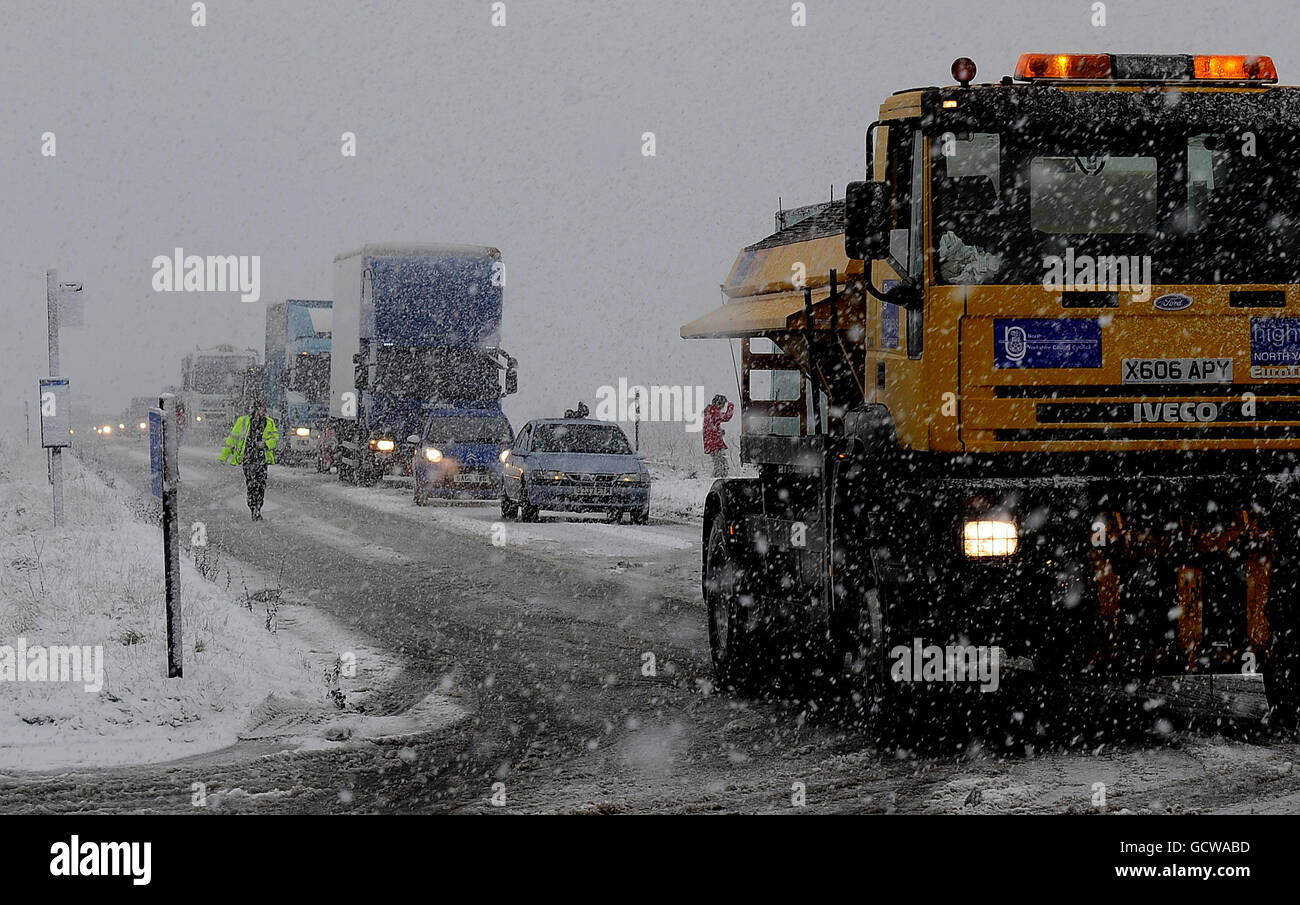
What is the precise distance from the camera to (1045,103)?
7.72m

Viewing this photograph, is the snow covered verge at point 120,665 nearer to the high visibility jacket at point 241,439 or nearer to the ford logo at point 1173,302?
the ford logo at point 1173,302

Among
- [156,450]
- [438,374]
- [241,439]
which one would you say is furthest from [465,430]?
[156,450]

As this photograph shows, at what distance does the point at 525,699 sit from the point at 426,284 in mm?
21581

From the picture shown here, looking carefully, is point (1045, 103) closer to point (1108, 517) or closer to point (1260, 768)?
point (1108, 517)

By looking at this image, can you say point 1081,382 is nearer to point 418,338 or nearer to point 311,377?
point 418,338

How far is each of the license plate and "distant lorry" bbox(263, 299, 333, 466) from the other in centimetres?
3406

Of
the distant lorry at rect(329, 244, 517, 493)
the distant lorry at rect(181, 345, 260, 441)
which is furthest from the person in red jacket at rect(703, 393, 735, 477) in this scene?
the distant lorry at rect(181, 345, 260, 441)

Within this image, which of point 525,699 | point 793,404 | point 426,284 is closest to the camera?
point 525,699

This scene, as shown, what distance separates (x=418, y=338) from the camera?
30.4 metres

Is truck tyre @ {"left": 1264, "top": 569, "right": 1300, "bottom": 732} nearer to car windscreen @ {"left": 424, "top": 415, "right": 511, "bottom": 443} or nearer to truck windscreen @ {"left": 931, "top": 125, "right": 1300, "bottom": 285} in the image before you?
truck windscreen @ {"left": 931, "top": 125, "right": 1300, "bottom": 285}

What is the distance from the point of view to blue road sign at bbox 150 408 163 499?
9148 millimetres

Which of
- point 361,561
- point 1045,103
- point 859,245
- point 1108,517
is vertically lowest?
point 361,561

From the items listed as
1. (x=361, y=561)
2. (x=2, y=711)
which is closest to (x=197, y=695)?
(x=2, y=711)

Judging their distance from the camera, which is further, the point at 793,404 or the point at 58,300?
the point at 58,300
